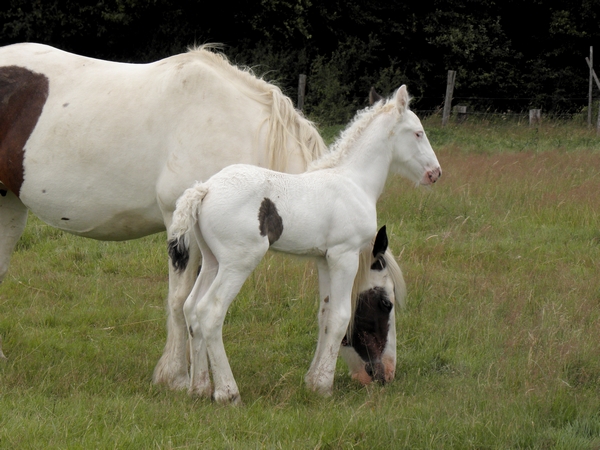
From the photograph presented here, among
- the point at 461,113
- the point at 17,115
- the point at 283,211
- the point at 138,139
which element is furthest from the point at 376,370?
the point at 461,113

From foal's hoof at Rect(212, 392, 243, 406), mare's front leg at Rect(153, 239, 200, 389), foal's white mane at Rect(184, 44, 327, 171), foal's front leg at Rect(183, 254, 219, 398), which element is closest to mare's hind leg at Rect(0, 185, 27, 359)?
mare's front leg at Rect(153, 239, 200, 389)

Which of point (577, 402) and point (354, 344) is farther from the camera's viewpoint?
point (354, 344)

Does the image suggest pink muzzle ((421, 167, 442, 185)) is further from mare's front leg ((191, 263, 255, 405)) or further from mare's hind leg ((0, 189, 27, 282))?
mare's hind leg ((0, 189, 27, 282))

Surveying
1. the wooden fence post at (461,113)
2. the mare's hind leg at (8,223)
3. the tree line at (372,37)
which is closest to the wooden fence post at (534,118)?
the wooden fence post at (461,113)

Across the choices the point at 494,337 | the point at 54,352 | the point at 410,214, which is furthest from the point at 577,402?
the point at 410,214

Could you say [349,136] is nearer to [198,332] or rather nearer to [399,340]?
[198,332]

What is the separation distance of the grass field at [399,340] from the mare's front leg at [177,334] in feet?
0.37

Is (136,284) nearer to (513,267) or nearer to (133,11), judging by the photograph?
(513,267)

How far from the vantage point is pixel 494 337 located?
202 inches

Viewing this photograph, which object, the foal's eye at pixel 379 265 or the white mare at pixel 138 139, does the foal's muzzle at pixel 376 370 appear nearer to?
the foal's eye at pixel 379 265

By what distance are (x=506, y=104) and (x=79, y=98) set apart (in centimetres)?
2111

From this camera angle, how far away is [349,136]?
433cm

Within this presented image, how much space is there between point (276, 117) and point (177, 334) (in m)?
1.39

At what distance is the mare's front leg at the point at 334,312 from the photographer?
4109 mm
